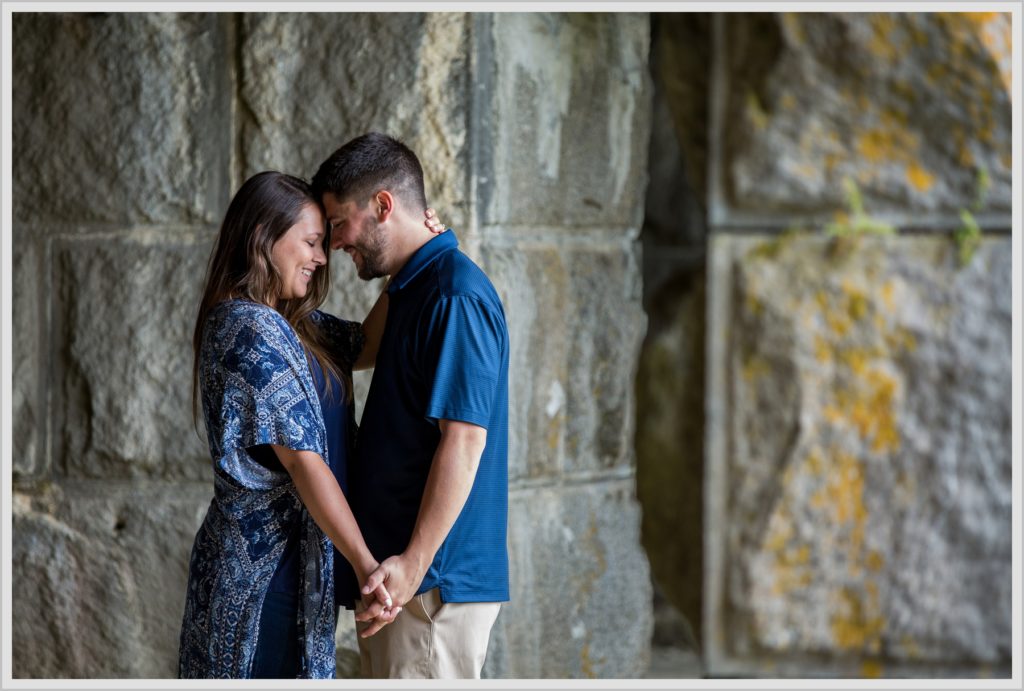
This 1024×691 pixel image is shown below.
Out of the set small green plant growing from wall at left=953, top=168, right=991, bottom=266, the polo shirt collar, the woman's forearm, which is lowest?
the woman's forearm

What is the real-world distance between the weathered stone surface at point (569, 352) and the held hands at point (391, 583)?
2.05ft

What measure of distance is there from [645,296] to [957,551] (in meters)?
1.47

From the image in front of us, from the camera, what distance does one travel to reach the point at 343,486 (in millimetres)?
1976

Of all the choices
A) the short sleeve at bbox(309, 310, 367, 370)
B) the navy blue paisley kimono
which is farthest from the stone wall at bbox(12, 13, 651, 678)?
the navy blue paisley kimono

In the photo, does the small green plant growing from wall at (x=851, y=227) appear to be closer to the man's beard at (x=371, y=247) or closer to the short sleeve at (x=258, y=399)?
the man's beard at (x=371, y=247)

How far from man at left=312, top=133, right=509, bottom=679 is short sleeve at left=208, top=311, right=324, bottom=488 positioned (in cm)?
14

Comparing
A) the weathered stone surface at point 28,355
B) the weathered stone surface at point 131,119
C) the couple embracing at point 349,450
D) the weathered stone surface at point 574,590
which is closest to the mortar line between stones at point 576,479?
the weathered stone surface at point 574,590

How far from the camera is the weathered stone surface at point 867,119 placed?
2.25 metres

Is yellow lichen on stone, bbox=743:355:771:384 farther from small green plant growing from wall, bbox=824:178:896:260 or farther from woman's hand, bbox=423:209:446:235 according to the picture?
woman's hand, bbox=423:209:446:235

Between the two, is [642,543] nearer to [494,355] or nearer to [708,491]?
[708,491]

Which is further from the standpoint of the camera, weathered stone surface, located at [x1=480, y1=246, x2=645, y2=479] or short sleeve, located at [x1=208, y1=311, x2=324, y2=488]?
weathered stone surface, located at [x1=480, y1=246, x2=645, y2=479]

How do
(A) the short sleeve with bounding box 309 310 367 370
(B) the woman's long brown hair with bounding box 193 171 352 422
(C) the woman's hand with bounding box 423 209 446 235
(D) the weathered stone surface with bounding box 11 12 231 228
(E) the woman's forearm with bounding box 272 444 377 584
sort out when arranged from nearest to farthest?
(E) the woman's forearm with bounding box 272 444 377 584 → (B) the woman's long brown hair with bounding box 193 171 352 422 → (C) the woman's hand with bounding box 423 209 446 235 → (A) the short sleeve with bounding box 309 310 367 370 → (D) the weathered stone surface with bounding box 11 12 231 228

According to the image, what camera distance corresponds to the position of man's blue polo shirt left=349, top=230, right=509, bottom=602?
6.15ft

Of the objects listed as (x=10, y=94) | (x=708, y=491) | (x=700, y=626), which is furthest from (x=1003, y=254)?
(x=10, y=94)
